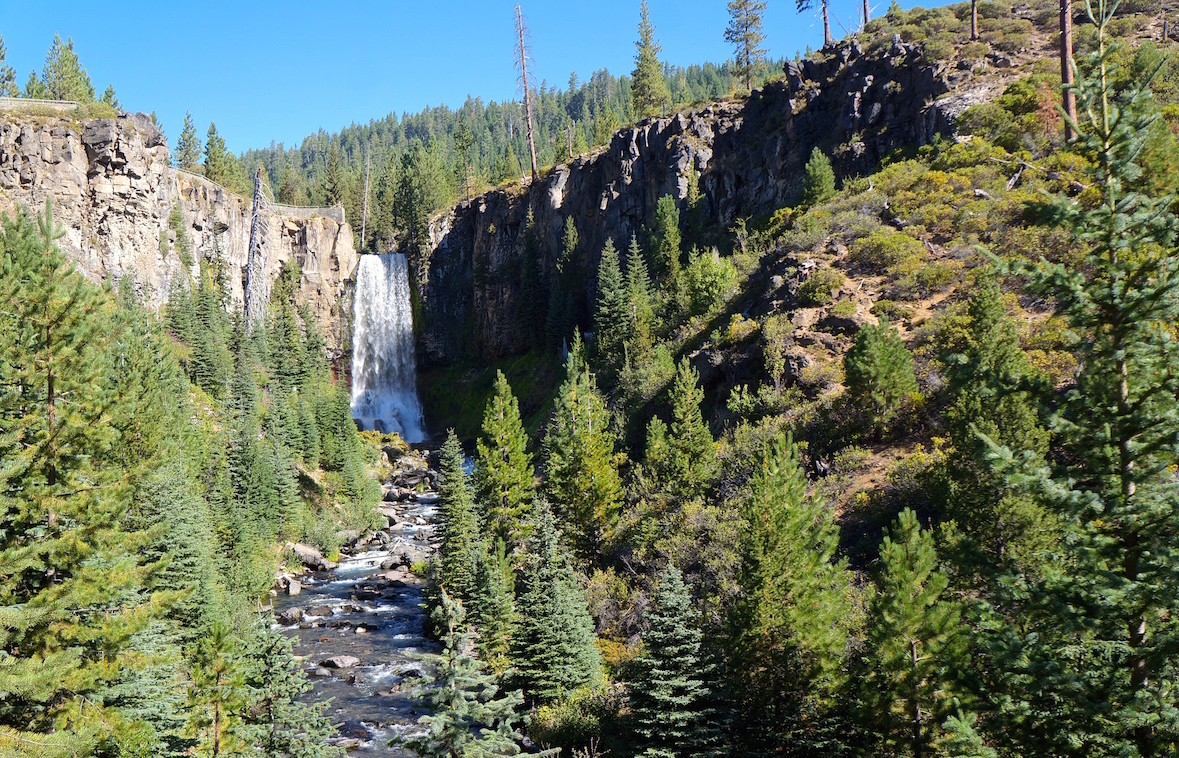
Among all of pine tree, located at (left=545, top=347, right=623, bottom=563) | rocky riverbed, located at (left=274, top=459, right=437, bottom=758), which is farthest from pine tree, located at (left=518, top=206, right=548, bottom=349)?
pine tree, located at (left=545, top=347, right=623, bottom=563)

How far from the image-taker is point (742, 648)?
57.3ft

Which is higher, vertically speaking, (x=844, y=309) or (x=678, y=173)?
(x=678, y=173)

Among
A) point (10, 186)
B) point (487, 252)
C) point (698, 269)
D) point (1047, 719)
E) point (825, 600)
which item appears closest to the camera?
point (1047, 719)

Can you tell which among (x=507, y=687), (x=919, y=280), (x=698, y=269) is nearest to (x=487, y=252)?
(x=698, y=269)

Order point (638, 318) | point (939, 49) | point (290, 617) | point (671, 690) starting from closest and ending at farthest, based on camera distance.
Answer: point (671, 690) → point (290, 617) → point (939, 49) → point (638, 318)

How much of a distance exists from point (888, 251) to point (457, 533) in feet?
94.0

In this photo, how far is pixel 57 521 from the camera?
15.3 m

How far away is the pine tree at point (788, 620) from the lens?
1605 centimetres

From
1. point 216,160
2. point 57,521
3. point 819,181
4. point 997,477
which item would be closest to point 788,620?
point 997,477

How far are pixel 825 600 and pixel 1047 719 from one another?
7733mm

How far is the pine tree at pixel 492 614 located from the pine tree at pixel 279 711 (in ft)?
44.2

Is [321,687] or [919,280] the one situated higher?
[919,280]

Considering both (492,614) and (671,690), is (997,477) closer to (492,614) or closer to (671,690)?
(671,690)

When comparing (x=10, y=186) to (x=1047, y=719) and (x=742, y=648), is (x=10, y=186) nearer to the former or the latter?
(x=742, y=648)
